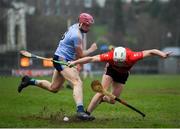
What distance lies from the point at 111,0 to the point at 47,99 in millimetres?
93770

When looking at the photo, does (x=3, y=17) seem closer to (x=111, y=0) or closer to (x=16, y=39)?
(x=16, y=39)

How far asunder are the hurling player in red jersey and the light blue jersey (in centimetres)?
50

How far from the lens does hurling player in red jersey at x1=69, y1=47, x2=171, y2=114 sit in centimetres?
1481

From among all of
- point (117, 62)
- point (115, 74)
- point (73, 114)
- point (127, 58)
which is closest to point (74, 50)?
point (115, 74)

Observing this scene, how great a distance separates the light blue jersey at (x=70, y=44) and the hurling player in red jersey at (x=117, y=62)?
1.65 feet

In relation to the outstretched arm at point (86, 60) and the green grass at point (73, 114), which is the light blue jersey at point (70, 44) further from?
the green grass at point (73, 114)

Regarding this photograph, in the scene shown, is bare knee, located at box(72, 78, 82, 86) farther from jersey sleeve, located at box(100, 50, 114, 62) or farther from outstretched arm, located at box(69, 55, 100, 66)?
jersey sleeve, located at box(100, 50, 114, 62)

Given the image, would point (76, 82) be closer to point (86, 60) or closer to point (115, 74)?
point (86, 60)

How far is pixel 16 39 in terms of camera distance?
95.1 m

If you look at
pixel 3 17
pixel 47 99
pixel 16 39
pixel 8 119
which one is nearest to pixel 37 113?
pixel 8 119

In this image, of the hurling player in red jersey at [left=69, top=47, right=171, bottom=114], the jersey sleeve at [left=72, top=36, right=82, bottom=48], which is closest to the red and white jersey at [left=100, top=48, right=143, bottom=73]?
the hurling player in red jersey at [left=69, top=47, right=171, bottom=114]

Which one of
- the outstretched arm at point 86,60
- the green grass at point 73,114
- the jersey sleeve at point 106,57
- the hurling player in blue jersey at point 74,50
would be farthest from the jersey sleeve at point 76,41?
the green grass at point 73,114

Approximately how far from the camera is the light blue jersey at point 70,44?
1555cm

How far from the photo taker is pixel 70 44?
1570cm
